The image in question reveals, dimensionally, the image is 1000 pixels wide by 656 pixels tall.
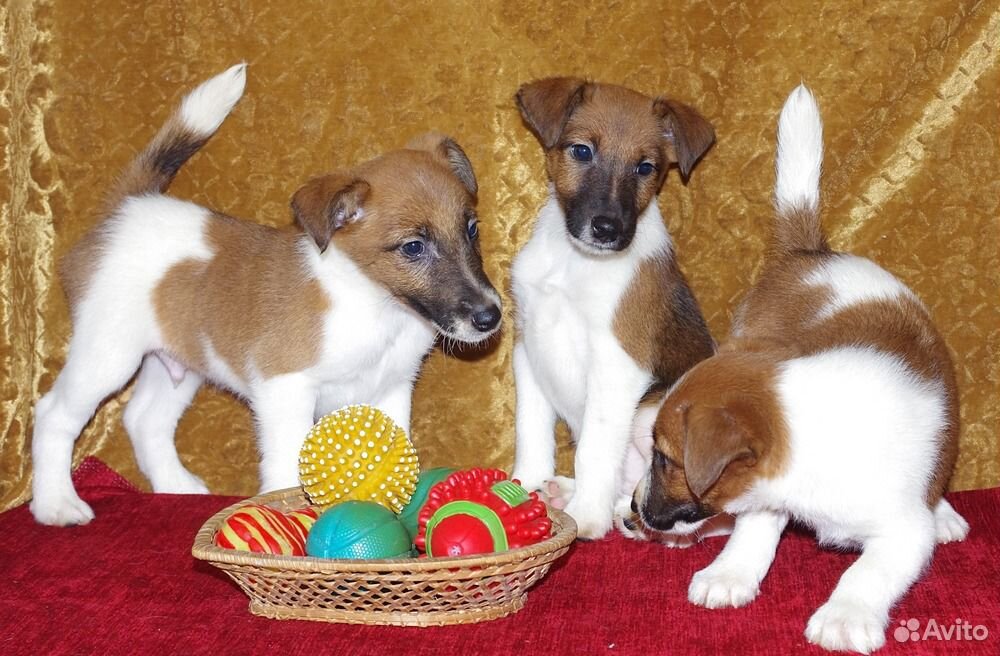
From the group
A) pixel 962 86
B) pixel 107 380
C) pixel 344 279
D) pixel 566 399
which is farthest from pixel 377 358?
pixel 962 86

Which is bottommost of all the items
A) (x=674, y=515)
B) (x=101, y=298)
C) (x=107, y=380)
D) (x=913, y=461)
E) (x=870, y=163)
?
(x=107, y=380)

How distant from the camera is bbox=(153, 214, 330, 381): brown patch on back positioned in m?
4.16

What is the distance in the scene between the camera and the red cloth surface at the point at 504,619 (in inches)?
122

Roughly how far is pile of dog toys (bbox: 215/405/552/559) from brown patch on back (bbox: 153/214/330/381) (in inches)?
27.7

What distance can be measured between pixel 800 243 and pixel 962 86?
909 mm

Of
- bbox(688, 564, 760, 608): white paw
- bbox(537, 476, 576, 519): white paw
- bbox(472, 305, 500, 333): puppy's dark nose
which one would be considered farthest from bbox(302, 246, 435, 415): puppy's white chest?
bbox(688, 564, 760, 608): white paw

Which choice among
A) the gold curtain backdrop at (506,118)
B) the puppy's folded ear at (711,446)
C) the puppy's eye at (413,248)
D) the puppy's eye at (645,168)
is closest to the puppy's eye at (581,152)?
the puppy's eye at (645,168)

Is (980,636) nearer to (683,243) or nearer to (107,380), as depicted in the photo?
(683,243)

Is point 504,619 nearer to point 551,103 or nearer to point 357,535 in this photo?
point 357,535

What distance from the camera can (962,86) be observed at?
441cm

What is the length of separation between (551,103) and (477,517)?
173cm

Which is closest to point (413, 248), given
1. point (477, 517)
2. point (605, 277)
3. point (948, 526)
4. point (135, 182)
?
point (605, 277)

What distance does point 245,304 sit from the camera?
Result: 4316 mm

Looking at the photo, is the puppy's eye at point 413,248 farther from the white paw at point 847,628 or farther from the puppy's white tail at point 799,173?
the white paw at point 847,628
